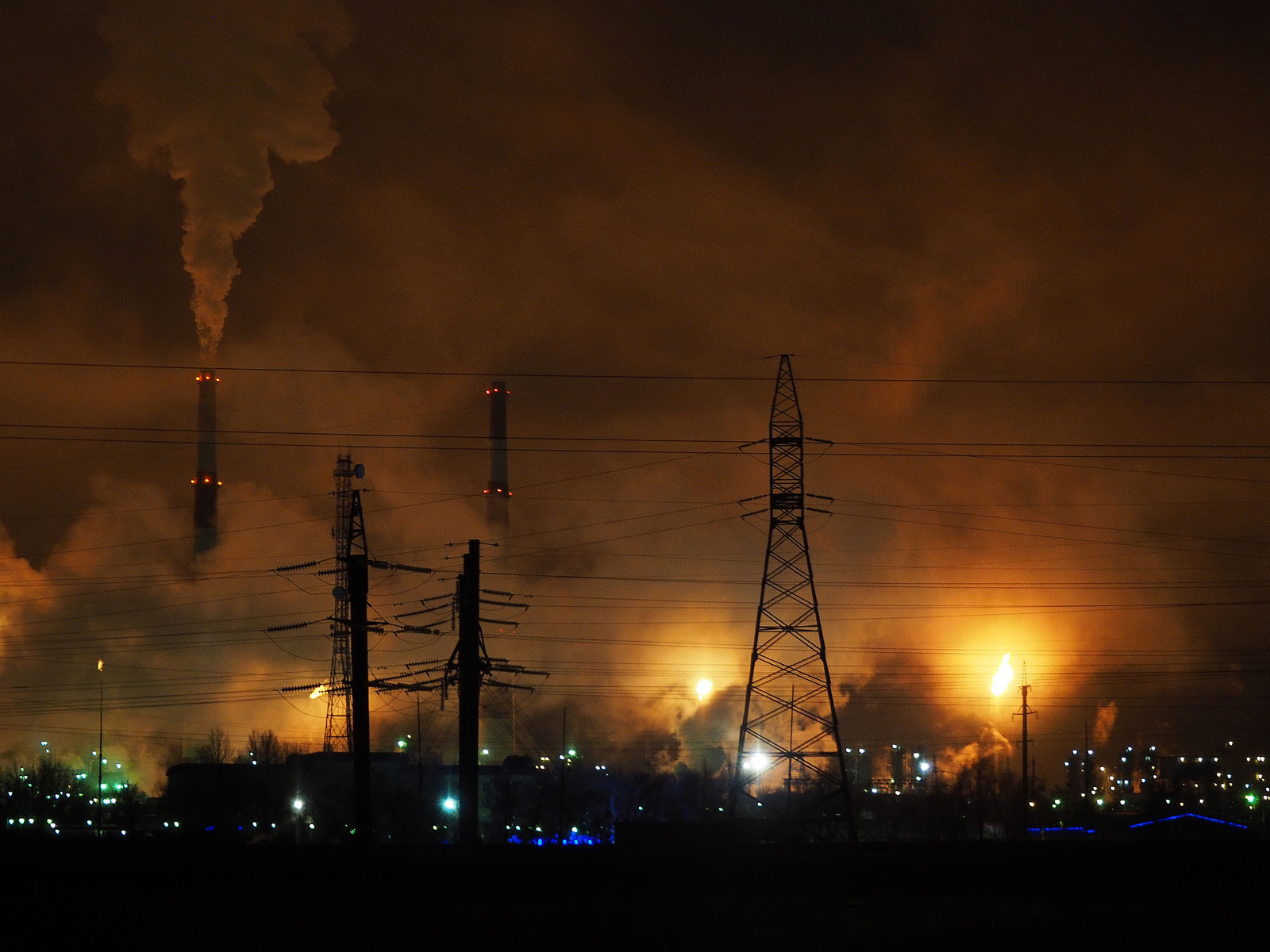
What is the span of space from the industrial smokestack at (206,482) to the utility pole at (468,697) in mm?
56368

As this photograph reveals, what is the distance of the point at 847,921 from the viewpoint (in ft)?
73.2

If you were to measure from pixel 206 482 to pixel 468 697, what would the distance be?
60.8 m

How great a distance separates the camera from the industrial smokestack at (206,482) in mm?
90812

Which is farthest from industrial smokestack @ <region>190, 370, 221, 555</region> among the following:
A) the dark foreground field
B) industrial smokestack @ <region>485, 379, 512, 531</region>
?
the dark foreground field

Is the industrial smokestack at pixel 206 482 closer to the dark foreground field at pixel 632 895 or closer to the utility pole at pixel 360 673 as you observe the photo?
the utility pole at pixel 360 673

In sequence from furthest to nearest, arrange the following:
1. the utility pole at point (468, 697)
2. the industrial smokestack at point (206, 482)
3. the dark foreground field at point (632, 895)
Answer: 1. the industrial smokestack at point (206, 482)
2. the utility pole at point (468, 697)
3. the dark foreground field at point (632, 895)

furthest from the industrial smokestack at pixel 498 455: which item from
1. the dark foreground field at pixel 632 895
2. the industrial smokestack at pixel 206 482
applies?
the dark foreground field at pixel 632 895

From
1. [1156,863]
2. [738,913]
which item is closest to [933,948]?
[738,913]

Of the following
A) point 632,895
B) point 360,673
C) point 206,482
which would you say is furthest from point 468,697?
point 206,482

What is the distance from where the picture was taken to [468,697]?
128 feet

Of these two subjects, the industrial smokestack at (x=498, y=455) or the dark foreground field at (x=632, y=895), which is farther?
the industrial smokestack at (x=498, y=455)

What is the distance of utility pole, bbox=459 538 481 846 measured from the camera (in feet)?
124

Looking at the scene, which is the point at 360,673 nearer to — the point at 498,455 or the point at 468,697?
the point at 468,697

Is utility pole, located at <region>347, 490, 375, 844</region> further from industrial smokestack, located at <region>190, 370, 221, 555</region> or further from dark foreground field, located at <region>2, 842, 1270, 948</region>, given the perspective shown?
industrial smokestack, located at <region>190, 370, 221, 555</region>
